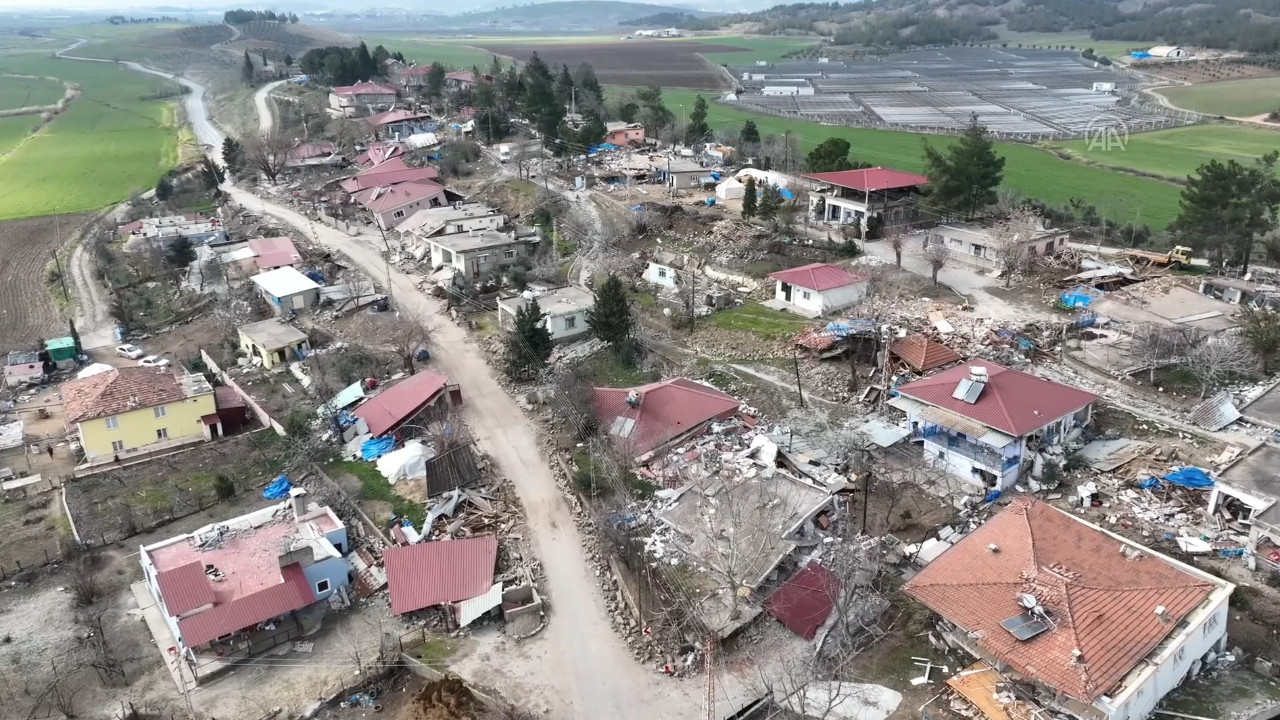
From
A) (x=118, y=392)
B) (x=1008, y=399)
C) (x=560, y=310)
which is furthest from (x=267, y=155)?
(x=1008, y=399)

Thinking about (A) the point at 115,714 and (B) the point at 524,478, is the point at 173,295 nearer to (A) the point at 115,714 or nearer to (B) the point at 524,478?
(B) the point at 524,478

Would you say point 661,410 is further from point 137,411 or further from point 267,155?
point 267,155

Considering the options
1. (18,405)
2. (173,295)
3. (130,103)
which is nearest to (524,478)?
(18,405)

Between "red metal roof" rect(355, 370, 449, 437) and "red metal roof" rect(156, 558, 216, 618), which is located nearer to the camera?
"red metal roof" rect(156, 558, 216, 618)

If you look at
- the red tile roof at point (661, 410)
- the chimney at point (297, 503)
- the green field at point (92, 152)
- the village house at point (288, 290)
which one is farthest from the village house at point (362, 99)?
the chimney at point (297, 503)

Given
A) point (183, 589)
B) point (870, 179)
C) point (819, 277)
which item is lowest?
point (183, 589)

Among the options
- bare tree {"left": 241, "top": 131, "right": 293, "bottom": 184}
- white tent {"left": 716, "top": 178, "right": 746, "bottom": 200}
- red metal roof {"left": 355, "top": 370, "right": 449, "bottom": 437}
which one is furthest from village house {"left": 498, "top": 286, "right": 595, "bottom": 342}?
bare tree {"left": 241, "top": 131, "right": 293, "bottom": 184}

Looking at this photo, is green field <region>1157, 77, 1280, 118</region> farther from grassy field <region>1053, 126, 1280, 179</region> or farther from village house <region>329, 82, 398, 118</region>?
village house <region>329, 82, 398, 118</region>
